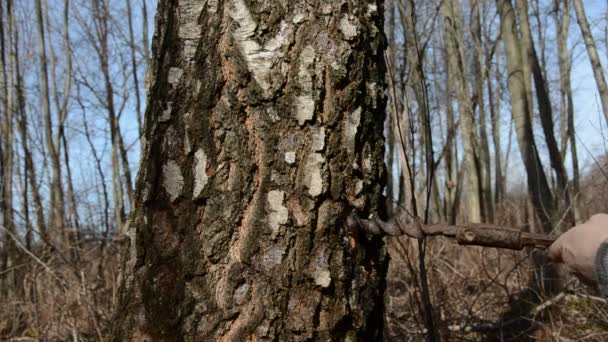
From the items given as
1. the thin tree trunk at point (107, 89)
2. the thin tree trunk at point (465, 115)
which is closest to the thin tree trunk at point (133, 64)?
the thin tree trunk at point (107, 89)

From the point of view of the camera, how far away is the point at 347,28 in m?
1.24

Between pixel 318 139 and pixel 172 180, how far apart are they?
1.07 ft

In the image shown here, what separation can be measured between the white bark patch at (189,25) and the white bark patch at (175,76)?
36 millimetres

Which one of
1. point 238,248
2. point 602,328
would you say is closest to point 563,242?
point 238,248

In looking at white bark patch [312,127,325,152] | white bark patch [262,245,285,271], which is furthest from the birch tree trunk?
white bark patch [262,245,285,271]

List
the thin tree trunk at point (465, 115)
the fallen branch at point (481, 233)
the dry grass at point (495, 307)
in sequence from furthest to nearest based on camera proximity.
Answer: the thin tree trunk at point (465, 115), the dry grass at point (495, 307), the fallen branch at point (481, 233)

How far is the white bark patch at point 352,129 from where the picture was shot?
1.21 m

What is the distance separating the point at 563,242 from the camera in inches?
46.4

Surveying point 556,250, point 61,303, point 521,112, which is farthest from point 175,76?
point 521,112

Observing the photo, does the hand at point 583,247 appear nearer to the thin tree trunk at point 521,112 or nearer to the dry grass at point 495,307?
the dry grass at point 495,307

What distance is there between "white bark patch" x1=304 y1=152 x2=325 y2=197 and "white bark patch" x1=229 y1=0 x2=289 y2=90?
0.58 ft

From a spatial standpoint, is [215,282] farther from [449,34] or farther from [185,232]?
[449,34]

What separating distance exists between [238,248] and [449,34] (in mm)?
7788

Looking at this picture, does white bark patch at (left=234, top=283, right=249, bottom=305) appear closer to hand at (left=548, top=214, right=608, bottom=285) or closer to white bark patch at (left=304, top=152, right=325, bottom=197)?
white bark patch at (left=304, top=152, right=325, bottom=197)
